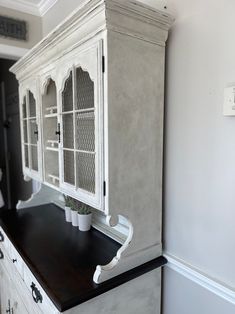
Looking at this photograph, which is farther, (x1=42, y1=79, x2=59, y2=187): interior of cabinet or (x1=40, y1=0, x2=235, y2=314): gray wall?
(x1=42, y1=79, x2=59, y2=187): interior of cabinet

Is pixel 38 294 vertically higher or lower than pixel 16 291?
higher

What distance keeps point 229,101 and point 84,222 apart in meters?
1.01

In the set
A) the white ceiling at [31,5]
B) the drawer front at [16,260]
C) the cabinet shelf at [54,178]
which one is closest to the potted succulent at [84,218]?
the cabinet shelf at [54,178]

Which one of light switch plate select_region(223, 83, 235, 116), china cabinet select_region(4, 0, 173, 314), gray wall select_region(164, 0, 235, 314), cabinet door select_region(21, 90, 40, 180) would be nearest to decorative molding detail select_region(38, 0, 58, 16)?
cabinet door select_region(21, 90, 40, 180)

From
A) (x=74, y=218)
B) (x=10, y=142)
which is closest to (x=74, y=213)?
(x=74, y=218)

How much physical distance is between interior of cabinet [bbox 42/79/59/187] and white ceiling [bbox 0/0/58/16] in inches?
37.5

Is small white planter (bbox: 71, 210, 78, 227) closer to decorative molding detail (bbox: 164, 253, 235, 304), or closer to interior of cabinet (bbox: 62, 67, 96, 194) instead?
interior of cabinet (bbox: 62, 67, 96, 194)

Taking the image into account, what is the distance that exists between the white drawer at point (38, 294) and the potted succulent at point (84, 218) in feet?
1.23

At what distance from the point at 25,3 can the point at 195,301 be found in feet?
7.76

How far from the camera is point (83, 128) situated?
111cm

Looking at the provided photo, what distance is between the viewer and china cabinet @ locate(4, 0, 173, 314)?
3.00 feet

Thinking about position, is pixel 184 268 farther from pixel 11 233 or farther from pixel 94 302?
pixel 11 233

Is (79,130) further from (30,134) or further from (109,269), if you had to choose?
(30,134)

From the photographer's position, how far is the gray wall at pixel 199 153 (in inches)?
35.1
